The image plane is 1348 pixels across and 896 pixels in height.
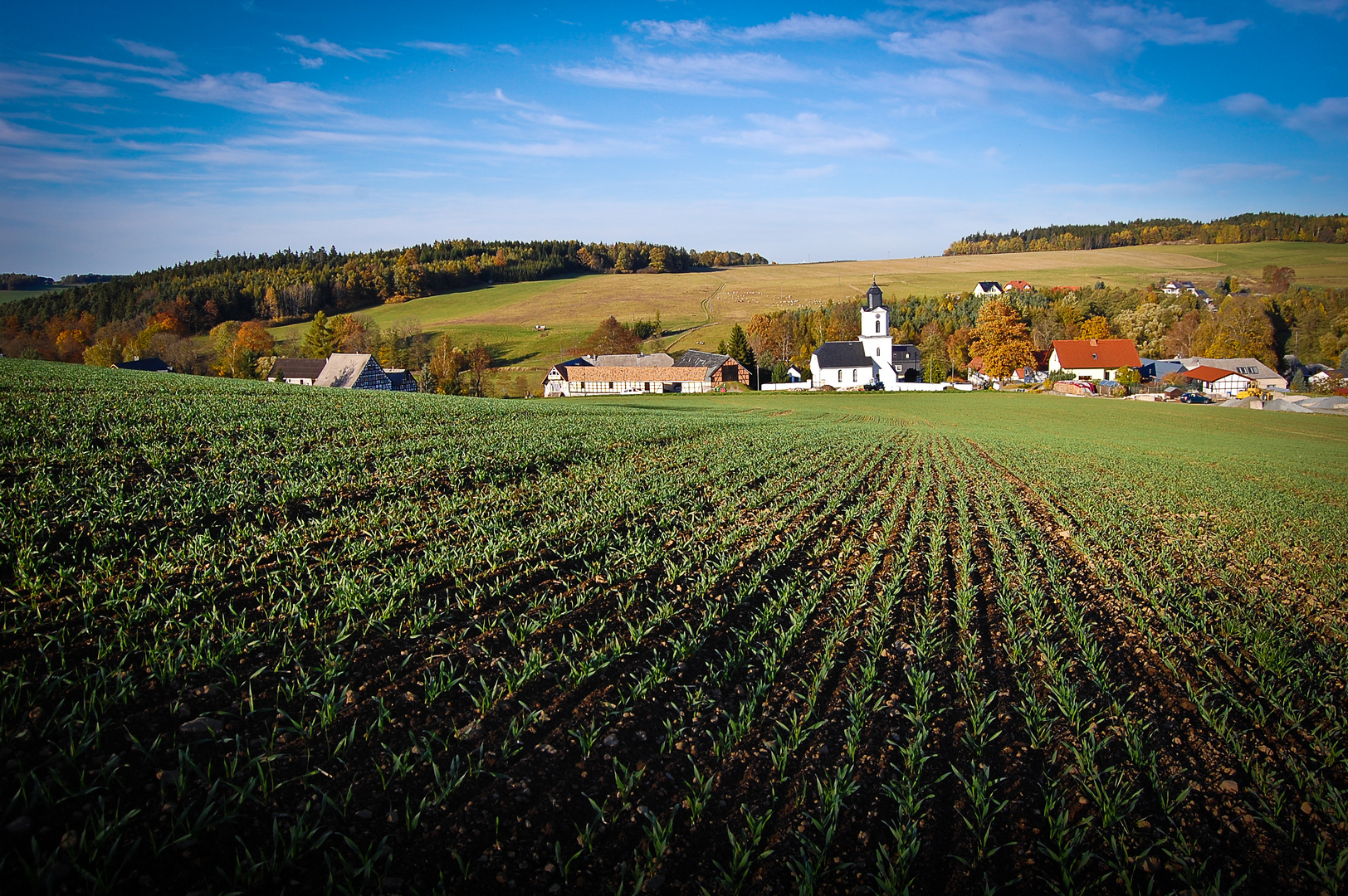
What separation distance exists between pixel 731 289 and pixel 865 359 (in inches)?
2587

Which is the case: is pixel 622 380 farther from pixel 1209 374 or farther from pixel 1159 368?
pixel 1159 368

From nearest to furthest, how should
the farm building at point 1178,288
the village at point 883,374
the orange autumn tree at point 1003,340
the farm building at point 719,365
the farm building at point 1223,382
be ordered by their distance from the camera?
the village at point 883,374
the orange autumn tree at point 1003,340
the farm building at point 1223,382
the farm building at point 719,365
the farm building at point 1178,288

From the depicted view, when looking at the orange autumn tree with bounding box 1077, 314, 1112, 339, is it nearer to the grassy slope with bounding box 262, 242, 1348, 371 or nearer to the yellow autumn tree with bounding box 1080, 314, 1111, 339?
the yellow autumn tree with bounding box 1080, 314, 1111, 339

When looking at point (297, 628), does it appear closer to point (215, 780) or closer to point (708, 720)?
point (215, 780)

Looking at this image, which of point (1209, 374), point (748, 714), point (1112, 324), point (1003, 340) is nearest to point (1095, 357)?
point (1209, 374)

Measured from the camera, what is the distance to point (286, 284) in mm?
118250

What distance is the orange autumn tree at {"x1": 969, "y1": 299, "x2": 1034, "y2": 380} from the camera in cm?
8262

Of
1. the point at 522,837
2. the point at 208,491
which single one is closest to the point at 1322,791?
the point at 522,837

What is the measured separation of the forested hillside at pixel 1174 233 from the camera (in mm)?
151375

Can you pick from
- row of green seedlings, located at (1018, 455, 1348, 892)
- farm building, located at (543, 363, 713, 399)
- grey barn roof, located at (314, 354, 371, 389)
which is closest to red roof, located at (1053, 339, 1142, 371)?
farm building, located at (543, 363, 713, 399)

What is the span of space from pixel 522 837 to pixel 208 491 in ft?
27.8

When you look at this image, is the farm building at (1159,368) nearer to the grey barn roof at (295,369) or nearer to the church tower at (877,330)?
the church tower at (877,330)

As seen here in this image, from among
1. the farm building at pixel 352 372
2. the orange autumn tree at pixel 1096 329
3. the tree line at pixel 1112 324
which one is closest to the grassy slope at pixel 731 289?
the tree line at pixel 1112 324

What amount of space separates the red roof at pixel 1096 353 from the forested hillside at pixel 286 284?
10888cm
